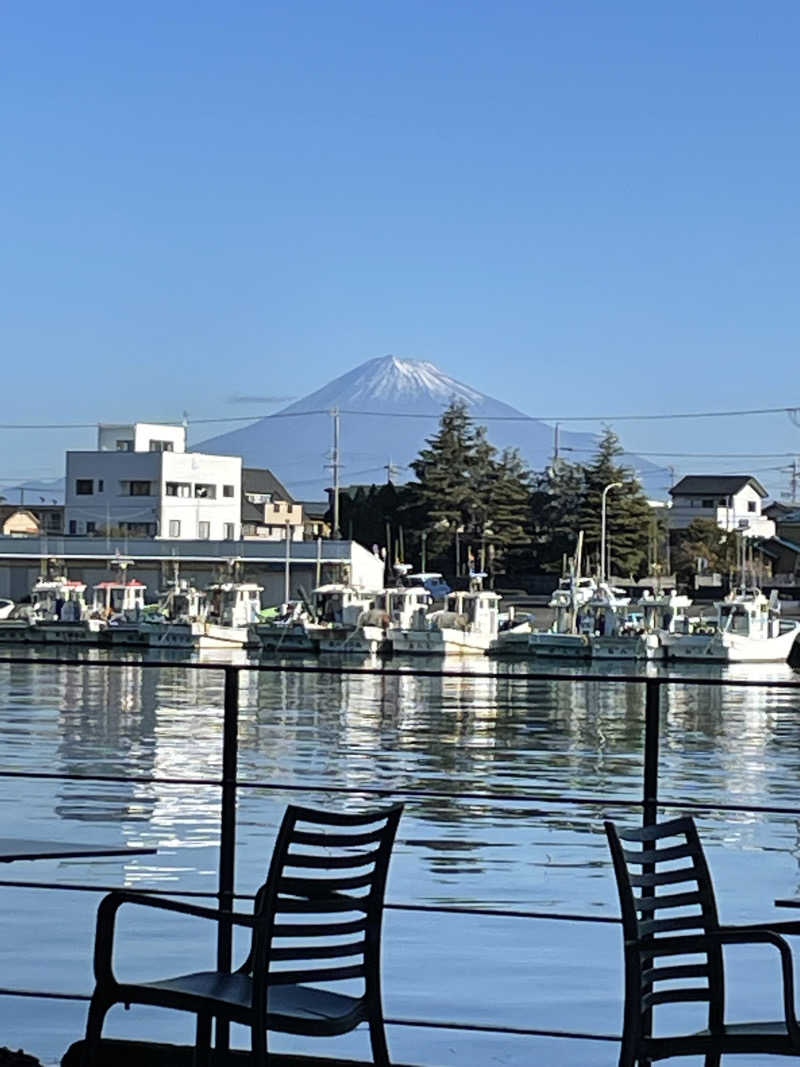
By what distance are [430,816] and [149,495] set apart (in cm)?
6316

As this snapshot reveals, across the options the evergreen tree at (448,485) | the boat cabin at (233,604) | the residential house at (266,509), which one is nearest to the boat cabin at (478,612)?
the boat cabin at (233,604)

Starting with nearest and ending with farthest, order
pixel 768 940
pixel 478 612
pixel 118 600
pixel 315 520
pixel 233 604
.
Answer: pixel 768 940
pixel 478 612
pixel 233 604
pixel 118 600
pixel 315 520

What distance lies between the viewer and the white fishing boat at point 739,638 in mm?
65500

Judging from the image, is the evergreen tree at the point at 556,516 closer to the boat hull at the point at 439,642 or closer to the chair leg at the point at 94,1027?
the boat hull at the point at 439,642

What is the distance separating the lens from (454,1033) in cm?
798

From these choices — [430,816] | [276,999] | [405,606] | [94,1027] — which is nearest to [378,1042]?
[276,999]

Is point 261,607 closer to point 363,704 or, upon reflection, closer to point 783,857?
point 363,704

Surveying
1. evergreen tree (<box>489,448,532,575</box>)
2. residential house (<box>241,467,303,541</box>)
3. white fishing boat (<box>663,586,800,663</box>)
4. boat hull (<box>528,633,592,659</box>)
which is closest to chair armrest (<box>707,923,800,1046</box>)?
white fishing boat (<box>663,586,800,663</box>)

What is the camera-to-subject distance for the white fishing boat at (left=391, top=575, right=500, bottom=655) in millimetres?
69375

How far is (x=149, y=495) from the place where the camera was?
88.2 metres


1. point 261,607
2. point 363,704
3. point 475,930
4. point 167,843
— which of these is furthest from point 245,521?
point 475,930

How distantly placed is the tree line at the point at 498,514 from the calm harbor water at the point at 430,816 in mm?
30316

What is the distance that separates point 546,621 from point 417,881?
64.2m

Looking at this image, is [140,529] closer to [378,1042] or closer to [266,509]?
[266,509]
